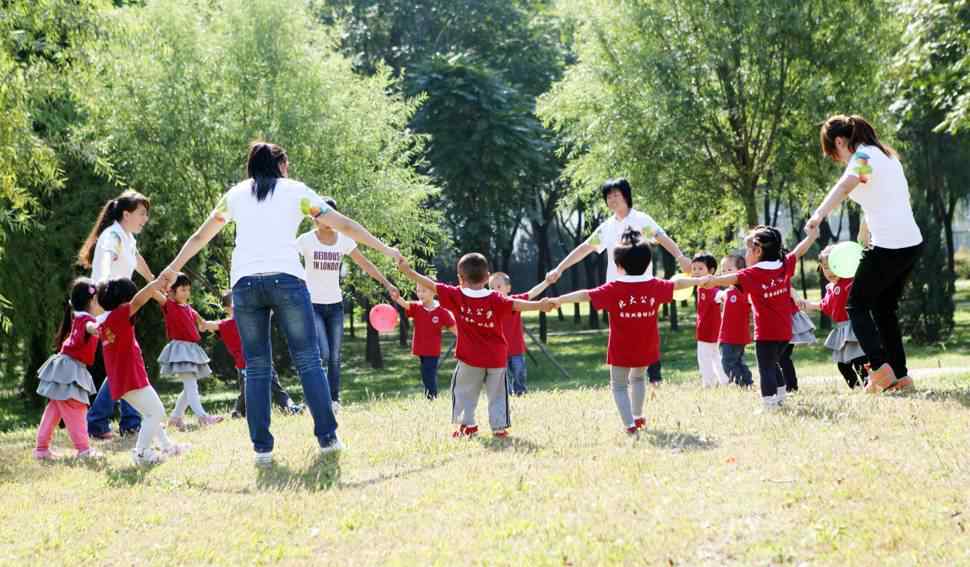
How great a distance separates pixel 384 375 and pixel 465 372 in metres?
23.0

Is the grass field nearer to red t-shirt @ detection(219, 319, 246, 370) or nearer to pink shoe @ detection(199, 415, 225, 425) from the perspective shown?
pink shoe @ detection(199, 415, 225, 425)

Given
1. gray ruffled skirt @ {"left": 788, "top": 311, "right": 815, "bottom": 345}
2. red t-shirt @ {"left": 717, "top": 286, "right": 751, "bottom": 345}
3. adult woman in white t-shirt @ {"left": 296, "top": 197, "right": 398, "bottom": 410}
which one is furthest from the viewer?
red t-shirt @ {"left": 717, "top": 286, "right": 751, "bottom": 345}

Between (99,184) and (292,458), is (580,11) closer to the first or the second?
(99,184)

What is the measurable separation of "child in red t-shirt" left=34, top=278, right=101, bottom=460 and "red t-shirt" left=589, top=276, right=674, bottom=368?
4706mm

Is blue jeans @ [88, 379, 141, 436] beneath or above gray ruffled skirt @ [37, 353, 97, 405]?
beneath

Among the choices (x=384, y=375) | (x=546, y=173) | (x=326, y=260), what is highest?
(x=546, y=173)

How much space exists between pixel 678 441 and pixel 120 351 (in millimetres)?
4484

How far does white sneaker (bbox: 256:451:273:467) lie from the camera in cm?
767

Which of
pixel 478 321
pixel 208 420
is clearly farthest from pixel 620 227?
pixel 208 420

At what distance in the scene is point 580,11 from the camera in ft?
79.7

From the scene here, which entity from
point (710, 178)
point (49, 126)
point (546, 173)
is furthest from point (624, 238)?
point (546, 173)

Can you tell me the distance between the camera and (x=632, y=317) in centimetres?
769

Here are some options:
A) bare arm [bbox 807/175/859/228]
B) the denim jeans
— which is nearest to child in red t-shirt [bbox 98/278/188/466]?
the denim jeans

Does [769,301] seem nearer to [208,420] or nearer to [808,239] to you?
[808,239]
